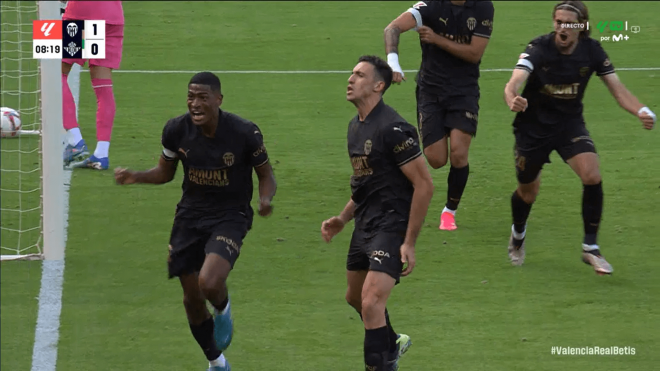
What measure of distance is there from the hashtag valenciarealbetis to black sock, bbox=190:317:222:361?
237 cm

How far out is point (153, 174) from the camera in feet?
27.3

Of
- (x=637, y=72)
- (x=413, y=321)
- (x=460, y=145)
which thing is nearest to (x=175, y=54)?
(x=637, y=72)

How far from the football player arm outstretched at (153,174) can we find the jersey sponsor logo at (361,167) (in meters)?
1.29

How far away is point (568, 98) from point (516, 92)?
605mm

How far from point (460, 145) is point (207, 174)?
296 cm

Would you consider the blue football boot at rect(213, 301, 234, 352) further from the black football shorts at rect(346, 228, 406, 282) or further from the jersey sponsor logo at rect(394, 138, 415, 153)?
the jersey sponsor logo at rect(394, 138, 415, 153)

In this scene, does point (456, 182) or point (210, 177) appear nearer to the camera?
point (210, 177)

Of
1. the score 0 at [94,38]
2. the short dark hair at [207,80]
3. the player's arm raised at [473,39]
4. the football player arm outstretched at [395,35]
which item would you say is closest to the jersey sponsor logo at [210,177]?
the short dark hair at [207,80]

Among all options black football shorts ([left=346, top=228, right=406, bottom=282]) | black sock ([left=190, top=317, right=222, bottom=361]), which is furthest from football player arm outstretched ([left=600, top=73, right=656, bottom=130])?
black sock ([left=190, top=317, right=222, bottom=361])

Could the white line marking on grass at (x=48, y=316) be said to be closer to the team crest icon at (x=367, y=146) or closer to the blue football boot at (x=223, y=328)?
the blue football boot at (x=223, y=328)

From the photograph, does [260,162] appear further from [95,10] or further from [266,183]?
[95,10]

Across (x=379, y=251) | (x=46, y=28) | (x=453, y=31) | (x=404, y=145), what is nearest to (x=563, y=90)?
(x=453, y=31)

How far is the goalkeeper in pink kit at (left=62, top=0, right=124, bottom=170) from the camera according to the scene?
39.8ft

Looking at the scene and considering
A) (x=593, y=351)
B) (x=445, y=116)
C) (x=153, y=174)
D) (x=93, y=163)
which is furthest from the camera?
(x=93, y=163)
